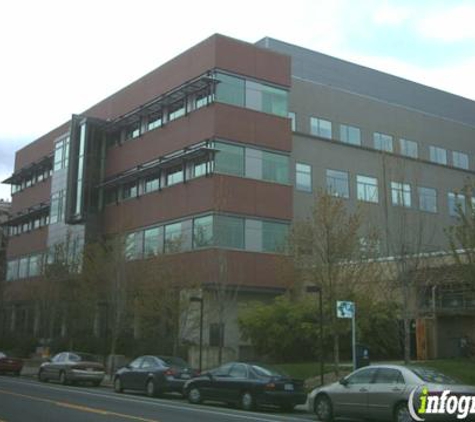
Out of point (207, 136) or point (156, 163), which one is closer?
point (207, 136)

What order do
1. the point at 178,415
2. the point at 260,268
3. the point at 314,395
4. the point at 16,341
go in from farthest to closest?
the point at 16,341, the point at 260,268, the point at 314,395, the point at 178,415

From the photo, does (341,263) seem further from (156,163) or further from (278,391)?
(156,163)

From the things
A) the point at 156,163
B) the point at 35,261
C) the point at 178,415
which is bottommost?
the point at 178,415

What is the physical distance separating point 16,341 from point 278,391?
3979cm

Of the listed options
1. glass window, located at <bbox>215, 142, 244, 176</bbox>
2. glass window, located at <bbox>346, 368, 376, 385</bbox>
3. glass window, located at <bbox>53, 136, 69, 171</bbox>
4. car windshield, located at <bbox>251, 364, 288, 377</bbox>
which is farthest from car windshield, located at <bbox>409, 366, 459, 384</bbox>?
glass window, located at <bbox>53, 136, 69, 171</bbox>

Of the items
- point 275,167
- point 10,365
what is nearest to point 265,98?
point 275,167

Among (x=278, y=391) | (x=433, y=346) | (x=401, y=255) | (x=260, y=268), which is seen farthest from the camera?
(x=260, y=268)

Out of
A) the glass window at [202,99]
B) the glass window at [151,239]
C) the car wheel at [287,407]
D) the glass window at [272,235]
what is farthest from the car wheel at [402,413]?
the glass window at [151,239]

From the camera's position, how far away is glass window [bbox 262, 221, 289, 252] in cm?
4223

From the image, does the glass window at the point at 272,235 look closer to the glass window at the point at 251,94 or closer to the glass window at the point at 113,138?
the glass window at the point at 251,94

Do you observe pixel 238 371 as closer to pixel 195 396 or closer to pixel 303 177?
pixel 195 396

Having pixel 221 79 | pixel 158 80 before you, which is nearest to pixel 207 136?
pixel 221 79

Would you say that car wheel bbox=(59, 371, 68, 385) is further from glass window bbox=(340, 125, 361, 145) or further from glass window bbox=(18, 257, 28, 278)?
glass window bbox=(18, 257, 28, 278)

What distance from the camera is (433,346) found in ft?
118
